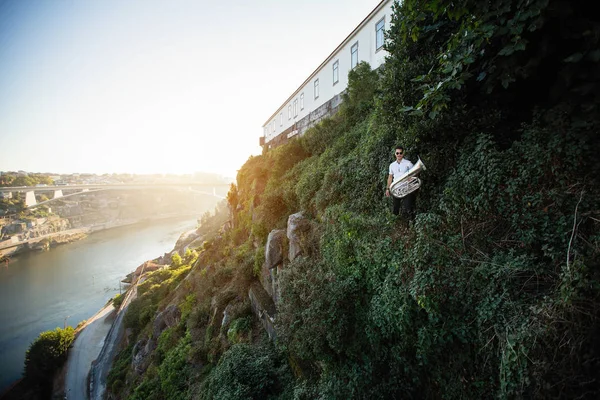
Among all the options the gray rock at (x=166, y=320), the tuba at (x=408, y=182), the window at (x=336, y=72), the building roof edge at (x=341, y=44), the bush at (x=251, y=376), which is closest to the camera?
the tuba at (x=408, y=182)

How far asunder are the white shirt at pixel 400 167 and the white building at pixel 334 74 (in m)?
9.16

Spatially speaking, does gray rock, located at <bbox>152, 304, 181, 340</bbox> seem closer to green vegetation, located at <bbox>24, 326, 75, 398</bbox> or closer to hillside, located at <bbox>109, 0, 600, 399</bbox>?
hillside, located at <bbox>109, 0, 600, 399</bbox>

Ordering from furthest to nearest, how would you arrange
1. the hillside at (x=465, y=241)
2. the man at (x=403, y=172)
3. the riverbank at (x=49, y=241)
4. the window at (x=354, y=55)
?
the riverbank at (x=49, y=241) → the window at (x=354, y=55) → the man at (x=403, y=172) → the hillside at (x=465, y=241)

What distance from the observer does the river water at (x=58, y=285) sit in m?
29.6

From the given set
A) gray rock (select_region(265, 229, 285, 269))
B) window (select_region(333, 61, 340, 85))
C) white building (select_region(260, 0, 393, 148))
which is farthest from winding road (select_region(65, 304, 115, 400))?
window (select_region(333, 61, 340, 85))

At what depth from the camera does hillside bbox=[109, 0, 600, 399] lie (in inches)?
98.3

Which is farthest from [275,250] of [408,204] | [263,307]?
[408,204]

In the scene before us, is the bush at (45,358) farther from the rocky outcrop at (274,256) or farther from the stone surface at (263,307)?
the rocky outcrop at (274,256)

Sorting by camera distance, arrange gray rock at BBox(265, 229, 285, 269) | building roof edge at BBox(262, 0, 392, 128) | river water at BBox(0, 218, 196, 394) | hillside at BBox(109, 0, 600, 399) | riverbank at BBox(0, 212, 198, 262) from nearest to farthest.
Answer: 1. hillside at BBox(109, 0, 600, 399)
2. gray rock at BBox(265, 229, 285, 269)
3. building roof edge at BBox(262, 0, 392, 128)
4. river water at BBox(0, 218, 196, 394)
5. riverbank at BBox(0, 212, 198, 262)

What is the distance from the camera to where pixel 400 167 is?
494 cm

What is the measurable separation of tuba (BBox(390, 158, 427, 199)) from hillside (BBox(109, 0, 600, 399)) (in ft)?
1.52

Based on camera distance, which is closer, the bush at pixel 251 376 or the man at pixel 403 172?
the man at pixel 403 172

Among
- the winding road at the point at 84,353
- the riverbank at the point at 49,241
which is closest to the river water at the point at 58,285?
the riverbank at the point at 49,241

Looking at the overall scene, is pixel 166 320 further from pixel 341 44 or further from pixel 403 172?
pixel 341 44
